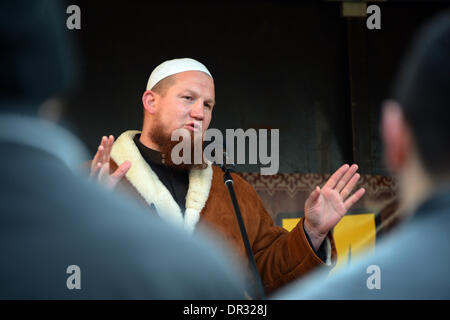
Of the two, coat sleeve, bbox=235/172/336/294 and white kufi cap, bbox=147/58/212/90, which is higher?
white kufi cap, bbox=147/58/212/90

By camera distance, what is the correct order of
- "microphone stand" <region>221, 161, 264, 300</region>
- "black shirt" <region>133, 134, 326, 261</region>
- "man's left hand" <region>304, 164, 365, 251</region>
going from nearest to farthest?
1. "microphone stand" <region>221, 161, 264, 300</region>
2. "man's left hand" <region>304, 164, 365, 251</region>
3. "black shirt" <region>133, 134, 326, 261</region>

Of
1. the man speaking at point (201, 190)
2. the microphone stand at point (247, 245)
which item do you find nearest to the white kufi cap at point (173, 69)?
the man speaking at point (201, 190)

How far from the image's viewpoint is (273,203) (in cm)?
361

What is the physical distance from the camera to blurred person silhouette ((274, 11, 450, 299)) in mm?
890

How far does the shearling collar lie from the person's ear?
41.9 inches

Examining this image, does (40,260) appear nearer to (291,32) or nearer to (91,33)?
(91,33)

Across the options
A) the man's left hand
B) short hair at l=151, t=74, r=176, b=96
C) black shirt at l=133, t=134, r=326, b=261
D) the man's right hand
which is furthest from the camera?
short hair at l=151, t=74, r=176, b=96

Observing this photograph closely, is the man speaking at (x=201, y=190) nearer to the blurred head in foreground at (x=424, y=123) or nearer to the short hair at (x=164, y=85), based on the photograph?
the short hair at (x=164, y=85)

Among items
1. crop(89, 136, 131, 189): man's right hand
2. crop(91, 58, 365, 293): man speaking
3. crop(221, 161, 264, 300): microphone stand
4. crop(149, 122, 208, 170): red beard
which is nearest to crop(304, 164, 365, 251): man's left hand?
crop(91, 58, 365, 293): man speaking

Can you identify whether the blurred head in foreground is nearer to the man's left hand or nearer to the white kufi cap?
the man's left hand

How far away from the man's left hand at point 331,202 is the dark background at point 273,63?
1.97 meters

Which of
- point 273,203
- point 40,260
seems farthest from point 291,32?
point 40,260

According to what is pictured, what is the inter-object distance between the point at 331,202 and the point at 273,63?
2.40 meters

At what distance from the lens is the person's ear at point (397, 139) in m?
0.95
